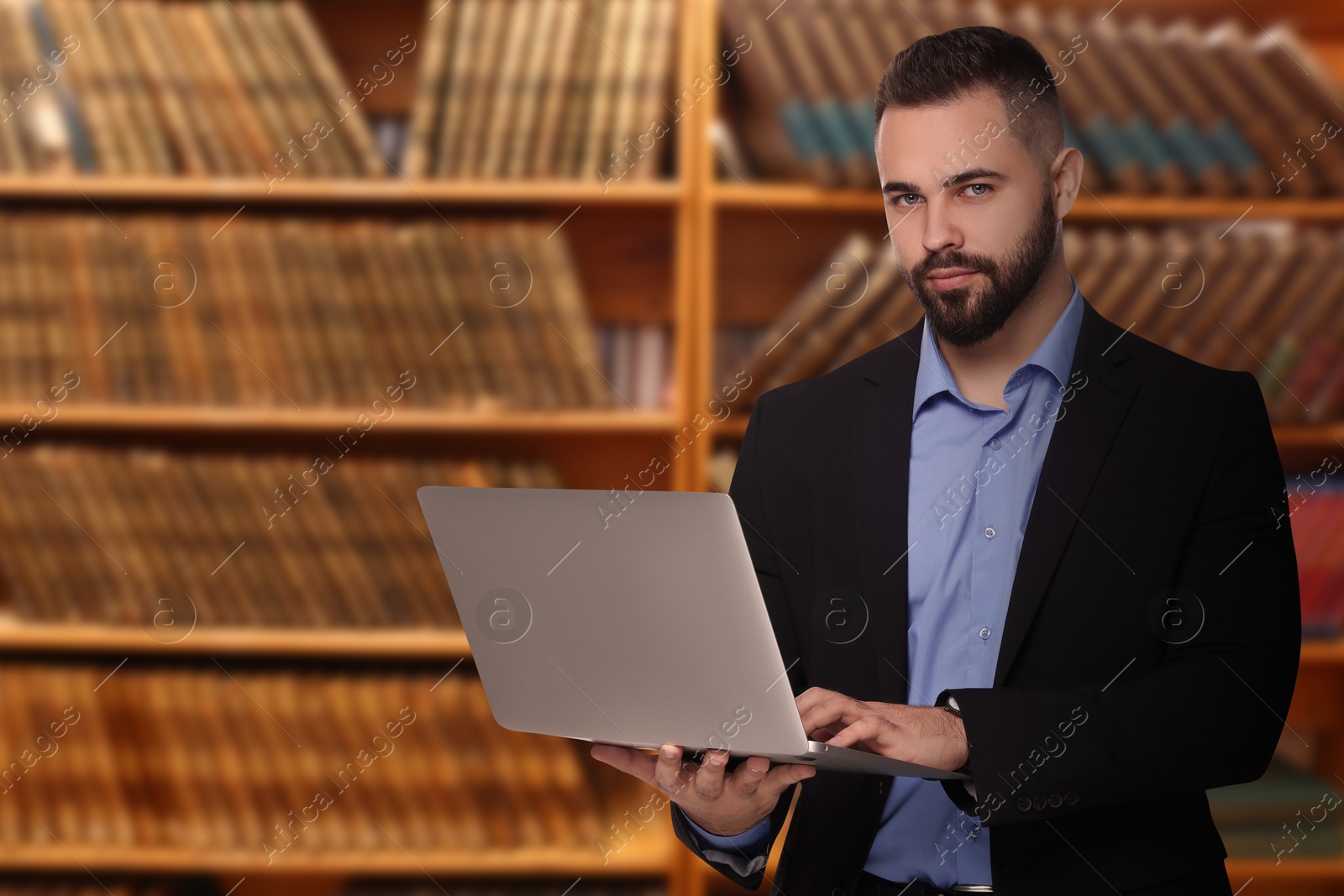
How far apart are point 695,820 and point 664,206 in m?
1.32

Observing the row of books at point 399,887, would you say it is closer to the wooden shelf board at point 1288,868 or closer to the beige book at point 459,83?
the wooden shelf board at point 1288,868

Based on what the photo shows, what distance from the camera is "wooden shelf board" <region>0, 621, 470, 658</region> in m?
1.97

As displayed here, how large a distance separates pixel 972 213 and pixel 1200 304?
42.0 inches

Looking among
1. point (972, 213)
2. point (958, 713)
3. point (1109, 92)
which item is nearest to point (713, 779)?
point (958, 713)

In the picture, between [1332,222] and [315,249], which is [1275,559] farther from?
[315,249]

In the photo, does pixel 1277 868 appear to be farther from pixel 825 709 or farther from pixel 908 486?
pixel 825 709

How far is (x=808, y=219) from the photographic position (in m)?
2.13

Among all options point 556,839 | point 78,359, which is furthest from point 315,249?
point 556,839

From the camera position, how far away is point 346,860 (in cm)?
199

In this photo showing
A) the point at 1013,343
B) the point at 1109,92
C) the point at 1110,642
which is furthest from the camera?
the point at 1109,92

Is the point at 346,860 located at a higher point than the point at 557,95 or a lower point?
lower

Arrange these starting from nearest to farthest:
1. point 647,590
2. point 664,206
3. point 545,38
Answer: point 647,590 → point 545,38 → point 664,206

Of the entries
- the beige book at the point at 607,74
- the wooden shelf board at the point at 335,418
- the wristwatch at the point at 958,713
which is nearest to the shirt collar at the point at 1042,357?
the wristwatch at the point at 958,713

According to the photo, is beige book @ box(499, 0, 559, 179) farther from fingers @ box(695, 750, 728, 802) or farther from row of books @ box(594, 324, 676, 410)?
fingers @ box(695, 750, 728, 802)
